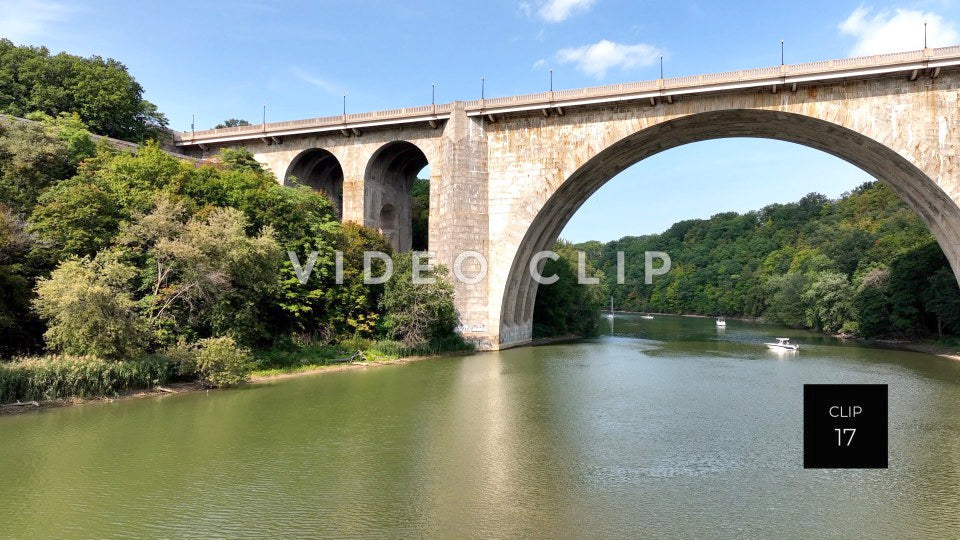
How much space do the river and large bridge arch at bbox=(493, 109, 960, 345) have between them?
9.51 metres

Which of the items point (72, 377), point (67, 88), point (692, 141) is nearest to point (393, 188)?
point (692, 141)

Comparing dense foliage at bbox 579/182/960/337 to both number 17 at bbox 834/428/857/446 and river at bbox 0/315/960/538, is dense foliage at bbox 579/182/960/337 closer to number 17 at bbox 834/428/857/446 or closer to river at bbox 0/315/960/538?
river at bbox 0/315/960/538

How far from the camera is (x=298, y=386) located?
20562 millimetres

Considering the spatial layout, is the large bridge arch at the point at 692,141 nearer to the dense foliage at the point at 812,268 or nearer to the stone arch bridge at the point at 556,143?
the stone arch bridge at the point at 556,143

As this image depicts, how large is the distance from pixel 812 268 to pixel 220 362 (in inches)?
2181

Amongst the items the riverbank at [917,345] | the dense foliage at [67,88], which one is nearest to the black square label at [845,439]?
the riverbank at [917,345]

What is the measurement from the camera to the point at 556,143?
30969 mm

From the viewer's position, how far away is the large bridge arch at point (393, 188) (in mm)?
35562

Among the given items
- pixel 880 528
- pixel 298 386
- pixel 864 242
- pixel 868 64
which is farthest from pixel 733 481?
pixel 864 242

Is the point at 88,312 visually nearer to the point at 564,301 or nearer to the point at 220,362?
the point at 220,362

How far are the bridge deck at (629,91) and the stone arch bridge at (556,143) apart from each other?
2.2 inches

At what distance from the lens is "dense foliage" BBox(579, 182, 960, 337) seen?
36.6 meters

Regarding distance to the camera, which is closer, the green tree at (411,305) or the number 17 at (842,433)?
the number 17 at (842,433)

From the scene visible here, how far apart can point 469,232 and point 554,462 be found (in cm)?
2065
